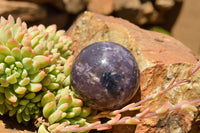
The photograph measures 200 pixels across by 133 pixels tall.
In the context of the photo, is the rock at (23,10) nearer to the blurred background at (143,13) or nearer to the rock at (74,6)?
the blurred background at (143,13)

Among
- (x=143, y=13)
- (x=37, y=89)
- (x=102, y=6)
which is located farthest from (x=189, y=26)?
(x=37, y=89)

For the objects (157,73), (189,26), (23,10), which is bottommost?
(189,26)

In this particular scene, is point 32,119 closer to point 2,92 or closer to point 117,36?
point 2,92

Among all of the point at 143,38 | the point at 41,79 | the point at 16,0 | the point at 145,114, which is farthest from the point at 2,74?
the point at 16,0

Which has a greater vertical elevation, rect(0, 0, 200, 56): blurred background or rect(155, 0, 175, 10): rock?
rect(155, 0, 175, 10): rock

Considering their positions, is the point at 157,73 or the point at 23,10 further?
the point at 23,10

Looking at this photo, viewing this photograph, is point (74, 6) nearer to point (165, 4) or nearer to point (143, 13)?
point (143, 13)

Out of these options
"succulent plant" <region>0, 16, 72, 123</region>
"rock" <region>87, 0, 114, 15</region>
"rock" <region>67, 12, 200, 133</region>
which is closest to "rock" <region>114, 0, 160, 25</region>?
"rock" <region>87, 0, 114, 15</region>

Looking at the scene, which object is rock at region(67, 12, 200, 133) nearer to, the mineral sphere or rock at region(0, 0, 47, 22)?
the mineral sphere
